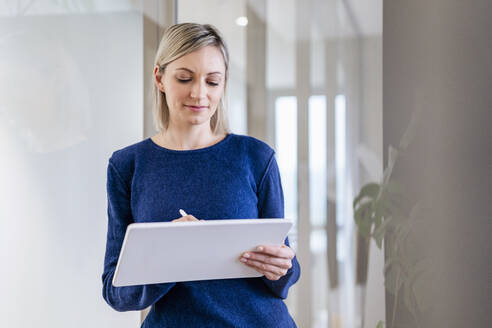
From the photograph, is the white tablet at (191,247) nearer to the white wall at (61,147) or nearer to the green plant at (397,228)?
the green plant at (397,228)

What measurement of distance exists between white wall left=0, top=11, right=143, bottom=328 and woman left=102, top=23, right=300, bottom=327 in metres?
0.84

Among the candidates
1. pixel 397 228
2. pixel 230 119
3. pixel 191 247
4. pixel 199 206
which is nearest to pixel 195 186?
pixel 199 206

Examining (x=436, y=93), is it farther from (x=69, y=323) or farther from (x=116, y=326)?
(x=69, y=323)

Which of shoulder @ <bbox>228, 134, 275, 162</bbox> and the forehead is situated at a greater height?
the forehead

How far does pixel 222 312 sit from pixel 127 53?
1255mm

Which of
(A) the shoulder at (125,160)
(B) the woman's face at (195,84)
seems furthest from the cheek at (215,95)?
(A) the shoulder at (125,160)

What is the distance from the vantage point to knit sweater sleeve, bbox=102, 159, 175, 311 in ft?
3.45

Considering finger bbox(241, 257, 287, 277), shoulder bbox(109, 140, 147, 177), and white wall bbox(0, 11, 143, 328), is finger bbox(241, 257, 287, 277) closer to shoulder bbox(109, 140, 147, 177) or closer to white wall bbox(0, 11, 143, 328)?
shoulder bbox(109, 140, 147, 177)

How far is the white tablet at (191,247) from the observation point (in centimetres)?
83

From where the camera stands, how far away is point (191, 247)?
0.88 meters

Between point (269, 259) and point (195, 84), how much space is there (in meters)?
0.43

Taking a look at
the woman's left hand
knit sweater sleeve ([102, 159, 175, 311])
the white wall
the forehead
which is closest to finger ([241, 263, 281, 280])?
the woman's left hand

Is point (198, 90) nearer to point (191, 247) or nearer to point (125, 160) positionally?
point (125, 160)

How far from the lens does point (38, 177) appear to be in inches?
77.9
